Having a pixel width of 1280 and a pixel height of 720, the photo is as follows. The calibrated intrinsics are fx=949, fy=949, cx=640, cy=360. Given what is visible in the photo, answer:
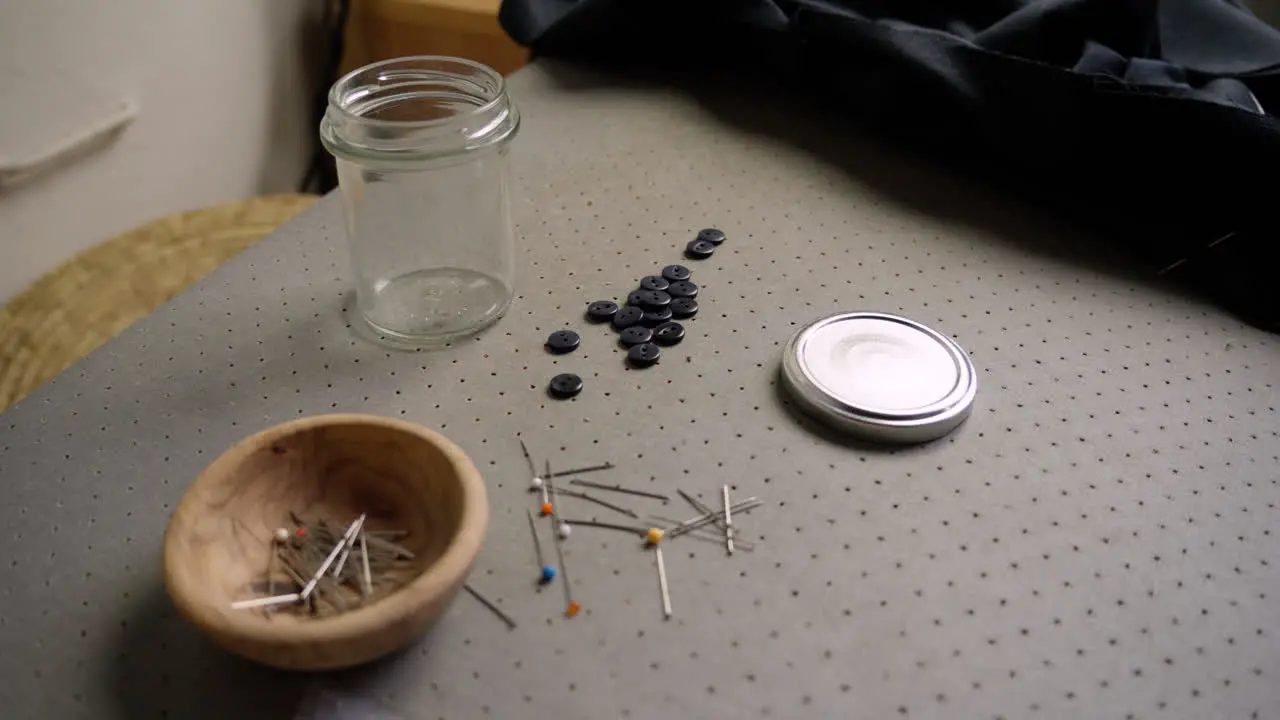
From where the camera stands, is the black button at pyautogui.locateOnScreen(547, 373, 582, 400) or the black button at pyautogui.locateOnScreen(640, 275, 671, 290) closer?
the black button at pyautogui.locateOnScreen(547, 373, 582, 400)

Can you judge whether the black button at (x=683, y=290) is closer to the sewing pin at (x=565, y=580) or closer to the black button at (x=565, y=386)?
the black button at (x=565, y=386)

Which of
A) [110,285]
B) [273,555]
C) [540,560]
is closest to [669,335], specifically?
[540,560]

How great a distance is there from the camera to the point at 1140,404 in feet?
2.71

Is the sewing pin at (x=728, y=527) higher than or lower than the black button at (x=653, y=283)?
lower

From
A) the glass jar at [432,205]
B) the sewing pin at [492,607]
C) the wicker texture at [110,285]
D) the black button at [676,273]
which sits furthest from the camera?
the wicker texture at [110,285]

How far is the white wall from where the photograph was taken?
128 cm

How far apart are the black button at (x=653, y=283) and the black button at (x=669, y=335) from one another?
0.06 meters

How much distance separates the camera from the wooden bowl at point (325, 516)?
1.73 ft

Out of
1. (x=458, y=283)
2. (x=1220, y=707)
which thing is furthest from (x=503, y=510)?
(x=1220, y=707)

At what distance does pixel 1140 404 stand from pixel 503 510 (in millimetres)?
554

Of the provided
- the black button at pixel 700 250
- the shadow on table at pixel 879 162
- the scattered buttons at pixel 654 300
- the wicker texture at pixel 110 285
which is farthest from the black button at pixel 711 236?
the wicker texture at pixel 110 285

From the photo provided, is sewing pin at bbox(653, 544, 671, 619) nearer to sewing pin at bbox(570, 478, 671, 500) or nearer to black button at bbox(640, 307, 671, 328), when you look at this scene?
sewing pin at bbox(570, 478, 671, 500)

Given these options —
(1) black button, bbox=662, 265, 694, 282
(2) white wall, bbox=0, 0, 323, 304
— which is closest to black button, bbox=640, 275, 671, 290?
(1) black button, bbox=662, 265, 694, 282

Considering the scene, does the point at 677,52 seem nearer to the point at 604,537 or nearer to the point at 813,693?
the point at 604,537
